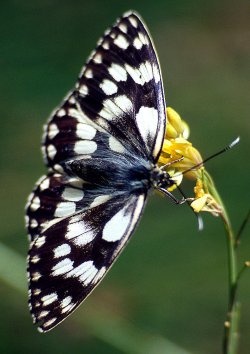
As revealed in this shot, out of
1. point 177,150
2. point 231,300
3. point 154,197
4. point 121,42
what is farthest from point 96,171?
point 154,197

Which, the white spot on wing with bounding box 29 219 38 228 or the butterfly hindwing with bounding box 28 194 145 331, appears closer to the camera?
the butterfly hindwing with bounding box 28 194 145 331

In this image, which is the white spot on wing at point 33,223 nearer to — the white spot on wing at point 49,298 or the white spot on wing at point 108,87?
the white spot on wing at point 49,298

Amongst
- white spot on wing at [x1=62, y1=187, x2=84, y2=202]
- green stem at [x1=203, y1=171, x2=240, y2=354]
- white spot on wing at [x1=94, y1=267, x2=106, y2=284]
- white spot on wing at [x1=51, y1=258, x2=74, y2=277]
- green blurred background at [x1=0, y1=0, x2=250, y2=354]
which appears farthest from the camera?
green blurred background at [x1=0, y1=0, x2=250, y2=354]

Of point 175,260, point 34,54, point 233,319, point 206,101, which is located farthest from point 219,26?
point 233,319

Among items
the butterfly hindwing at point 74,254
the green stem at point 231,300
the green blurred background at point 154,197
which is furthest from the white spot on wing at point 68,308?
the green blurred background at point 154,197

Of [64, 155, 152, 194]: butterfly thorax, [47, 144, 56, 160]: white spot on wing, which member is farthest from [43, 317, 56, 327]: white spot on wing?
[47, 144, 56, 160]: white spot on wing

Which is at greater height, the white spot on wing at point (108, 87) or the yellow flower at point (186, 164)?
the white spot on wing at point (108, 87)

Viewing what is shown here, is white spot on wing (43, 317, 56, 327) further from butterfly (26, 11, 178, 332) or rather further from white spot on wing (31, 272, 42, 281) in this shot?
white spot on wing (31, 272, 42, 281)

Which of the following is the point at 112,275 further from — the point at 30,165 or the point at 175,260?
the point at 30,165
